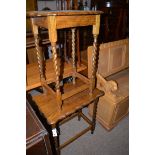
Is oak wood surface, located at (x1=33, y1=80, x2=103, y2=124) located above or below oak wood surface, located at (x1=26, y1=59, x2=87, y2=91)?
below

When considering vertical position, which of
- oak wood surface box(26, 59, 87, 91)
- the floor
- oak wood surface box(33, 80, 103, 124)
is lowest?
the floor

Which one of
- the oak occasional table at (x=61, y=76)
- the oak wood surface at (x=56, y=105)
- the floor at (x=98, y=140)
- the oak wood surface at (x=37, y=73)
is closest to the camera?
the oak occasional table at (x=61, y=76)

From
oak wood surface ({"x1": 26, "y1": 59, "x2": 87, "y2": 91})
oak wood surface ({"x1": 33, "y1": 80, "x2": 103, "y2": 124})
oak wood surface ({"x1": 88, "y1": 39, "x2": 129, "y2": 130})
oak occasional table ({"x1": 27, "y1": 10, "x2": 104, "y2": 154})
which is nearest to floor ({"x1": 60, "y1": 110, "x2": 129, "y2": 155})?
oak wood surface ({"x1": 88, "y1": 39, "x2": 129, "y2": 130})

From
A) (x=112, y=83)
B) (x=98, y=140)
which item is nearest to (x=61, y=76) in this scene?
(x=112, y=83)

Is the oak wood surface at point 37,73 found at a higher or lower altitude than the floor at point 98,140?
higher

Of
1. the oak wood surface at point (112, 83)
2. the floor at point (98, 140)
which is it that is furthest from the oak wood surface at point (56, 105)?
the floor at point (98, 140)

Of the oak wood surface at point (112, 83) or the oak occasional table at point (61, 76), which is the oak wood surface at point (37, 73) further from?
the oak wood surface at point (112, 83)

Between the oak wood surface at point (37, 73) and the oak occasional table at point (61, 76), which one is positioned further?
the oak wood surface at point (37, 73)

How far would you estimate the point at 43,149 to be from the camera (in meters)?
0.92

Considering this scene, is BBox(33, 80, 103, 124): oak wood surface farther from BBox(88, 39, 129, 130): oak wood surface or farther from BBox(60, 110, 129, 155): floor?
BBox(60, 110, 129, 155): floor

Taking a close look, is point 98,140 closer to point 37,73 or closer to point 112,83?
point 112,83

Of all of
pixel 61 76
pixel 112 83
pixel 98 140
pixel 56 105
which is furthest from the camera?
pixel 98 140
